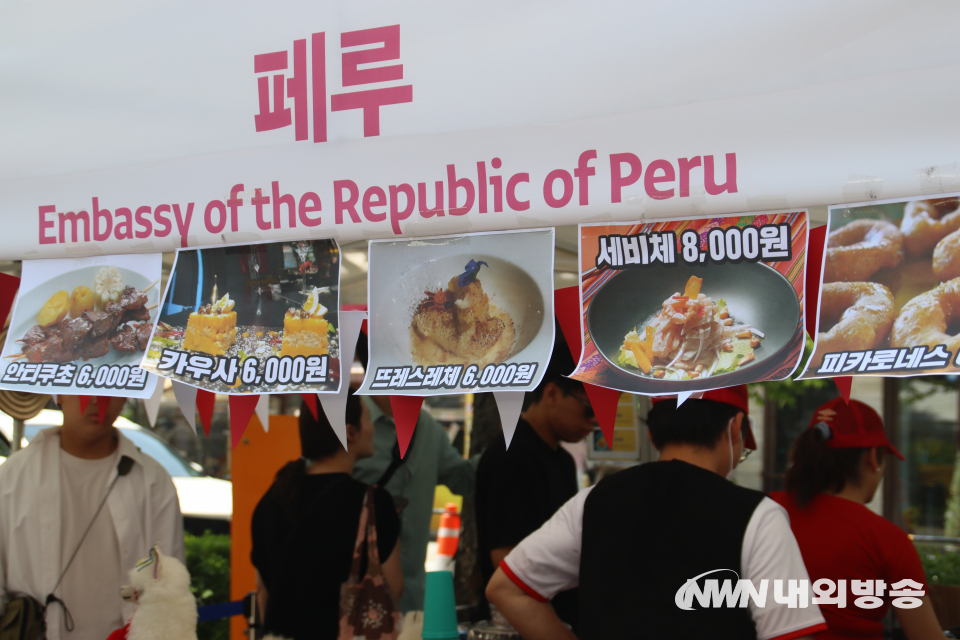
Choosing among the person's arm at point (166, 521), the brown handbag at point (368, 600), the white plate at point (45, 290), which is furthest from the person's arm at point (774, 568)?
the person's arm at point (166, 521)

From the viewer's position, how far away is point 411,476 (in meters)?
4.05

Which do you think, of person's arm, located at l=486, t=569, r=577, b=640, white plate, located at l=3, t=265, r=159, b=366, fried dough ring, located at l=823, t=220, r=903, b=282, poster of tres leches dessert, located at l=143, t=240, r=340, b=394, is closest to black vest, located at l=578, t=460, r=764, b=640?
person's arm, located at l=486, t=569, r=577, b=640

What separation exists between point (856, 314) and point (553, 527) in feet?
3.22

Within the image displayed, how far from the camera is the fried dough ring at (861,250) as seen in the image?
1570mm

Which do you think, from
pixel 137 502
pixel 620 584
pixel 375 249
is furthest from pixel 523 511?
pixel 137 502

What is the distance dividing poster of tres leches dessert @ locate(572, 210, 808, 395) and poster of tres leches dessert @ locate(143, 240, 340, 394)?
71 centimetres

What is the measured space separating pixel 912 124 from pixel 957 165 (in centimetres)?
12

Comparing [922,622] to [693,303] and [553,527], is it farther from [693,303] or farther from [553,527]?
[693,303]

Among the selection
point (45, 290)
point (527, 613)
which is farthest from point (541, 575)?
point (45, 290)

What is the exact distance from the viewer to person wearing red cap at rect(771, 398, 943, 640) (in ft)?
7.29

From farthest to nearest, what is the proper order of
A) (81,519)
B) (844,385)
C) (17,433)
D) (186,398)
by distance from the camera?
(17,433), (81,519), (186,398), (844,385)

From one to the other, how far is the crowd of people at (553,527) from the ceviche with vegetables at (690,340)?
388 mm

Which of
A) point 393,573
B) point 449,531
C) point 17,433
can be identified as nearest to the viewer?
point 393,573

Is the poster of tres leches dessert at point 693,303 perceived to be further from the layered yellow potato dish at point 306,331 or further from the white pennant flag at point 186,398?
the white pennant flag at point 186,398
